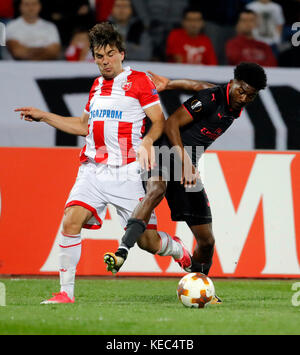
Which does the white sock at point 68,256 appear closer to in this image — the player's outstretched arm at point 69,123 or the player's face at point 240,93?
the player's outstretched arm at point 69,123

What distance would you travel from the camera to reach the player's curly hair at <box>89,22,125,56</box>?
6.64 m

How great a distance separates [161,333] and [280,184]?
453 cm

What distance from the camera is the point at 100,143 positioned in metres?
6.82

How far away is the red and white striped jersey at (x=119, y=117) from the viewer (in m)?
6.79

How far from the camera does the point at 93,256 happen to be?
30.1 ft

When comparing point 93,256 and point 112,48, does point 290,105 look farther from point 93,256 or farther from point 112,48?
point 112,48

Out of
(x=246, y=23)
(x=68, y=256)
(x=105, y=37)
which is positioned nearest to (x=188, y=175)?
(x=68, y=256)

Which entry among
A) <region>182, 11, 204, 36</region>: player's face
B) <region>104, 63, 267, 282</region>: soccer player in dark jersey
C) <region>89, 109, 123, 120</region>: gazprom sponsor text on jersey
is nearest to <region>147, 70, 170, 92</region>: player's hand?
<region>104, 63, 267, 282</region>: soccer player in dark jersey

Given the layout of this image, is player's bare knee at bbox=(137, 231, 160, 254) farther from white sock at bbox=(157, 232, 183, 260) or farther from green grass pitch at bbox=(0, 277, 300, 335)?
green grass pitch at bbox=(0, 277, 300, 335)

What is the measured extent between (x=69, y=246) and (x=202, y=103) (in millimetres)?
1780

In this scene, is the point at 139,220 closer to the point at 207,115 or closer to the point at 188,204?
the point at 188,204

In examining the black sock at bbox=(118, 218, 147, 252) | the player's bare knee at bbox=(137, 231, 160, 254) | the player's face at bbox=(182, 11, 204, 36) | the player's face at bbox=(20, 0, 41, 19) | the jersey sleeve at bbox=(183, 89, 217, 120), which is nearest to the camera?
the black sock at bbox=(118, 218, 147, 252)

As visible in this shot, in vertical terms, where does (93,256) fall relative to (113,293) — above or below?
above
